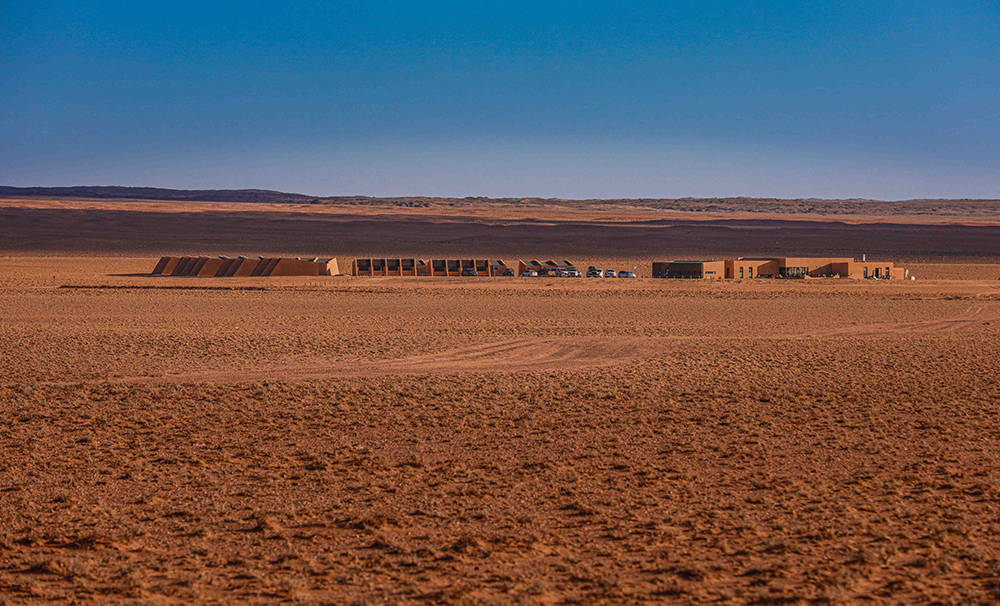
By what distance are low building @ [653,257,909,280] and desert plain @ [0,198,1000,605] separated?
20.3m

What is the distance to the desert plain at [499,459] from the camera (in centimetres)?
723

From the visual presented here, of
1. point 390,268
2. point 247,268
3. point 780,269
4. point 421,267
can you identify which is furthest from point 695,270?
point 247,268

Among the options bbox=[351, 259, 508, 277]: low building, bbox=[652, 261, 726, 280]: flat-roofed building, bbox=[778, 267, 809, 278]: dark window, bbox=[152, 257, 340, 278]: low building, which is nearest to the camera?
bbox=[652, 261, 726, 280]: flat-roofed building

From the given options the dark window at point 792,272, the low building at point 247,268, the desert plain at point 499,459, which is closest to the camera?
the desert plain at point 499,459

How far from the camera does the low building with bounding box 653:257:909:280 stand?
49.9 metres

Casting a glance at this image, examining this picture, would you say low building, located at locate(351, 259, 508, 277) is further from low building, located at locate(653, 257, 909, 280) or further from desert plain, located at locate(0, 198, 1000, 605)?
desert plain, located at locate(0, 198, 1000, 605)

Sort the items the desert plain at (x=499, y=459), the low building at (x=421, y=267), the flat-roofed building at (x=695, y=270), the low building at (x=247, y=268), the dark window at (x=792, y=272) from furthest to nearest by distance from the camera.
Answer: the low building at (x=421, y=267), the dark window at (x=792, y=272), the low building at (x=247, y=268), the flat-roofed building at (x=695, y=270), the desert plain at (x=499, y=459)

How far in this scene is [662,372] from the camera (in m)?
18.1

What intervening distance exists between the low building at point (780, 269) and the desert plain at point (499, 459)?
2025 cm

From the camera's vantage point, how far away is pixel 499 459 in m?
11.2

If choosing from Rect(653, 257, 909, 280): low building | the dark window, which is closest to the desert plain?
Rect(653, 257, 909, 280): low building

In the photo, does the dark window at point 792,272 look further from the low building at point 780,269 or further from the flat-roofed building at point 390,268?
the flat-roofed building at point 390,268

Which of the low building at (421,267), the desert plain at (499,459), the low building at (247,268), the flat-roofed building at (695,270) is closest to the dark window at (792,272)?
the flat-roofed building at (695,270)

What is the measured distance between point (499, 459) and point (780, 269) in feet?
140
